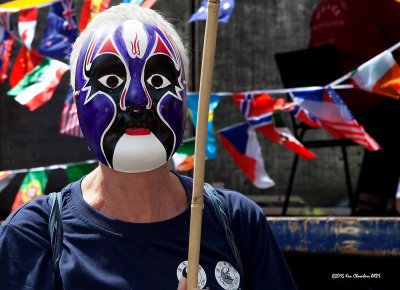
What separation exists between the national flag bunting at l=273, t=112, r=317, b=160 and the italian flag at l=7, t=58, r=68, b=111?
1294 mm

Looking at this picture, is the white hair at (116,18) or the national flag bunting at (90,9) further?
the national flag bunting at (90,9)

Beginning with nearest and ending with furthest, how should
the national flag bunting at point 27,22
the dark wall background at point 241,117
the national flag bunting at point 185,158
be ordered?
1. the national flag bunting at point 185,158
2. the national flag bunting at point 27,22
3. the dark wall background at point 241,117

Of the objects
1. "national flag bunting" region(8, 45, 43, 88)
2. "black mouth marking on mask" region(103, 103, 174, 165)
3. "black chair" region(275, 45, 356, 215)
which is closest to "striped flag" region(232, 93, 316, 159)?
"black chair" region(275, 45, 356, 215)

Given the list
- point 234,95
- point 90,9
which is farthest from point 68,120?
point 234,95

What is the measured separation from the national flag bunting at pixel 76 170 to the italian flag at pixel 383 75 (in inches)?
64.8

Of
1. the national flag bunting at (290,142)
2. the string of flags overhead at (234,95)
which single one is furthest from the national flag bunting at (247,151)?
the national flag bunting at (290,142)

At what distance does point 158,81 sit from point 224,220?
0.41 m

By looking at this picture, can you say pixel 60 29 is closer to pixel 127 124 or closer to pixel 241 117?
pixel 241 117

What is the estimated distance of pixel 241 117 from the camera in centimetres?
478

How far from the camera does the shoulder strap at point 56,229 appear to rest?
4.63ft

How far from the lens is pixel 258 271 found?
5.05 ft

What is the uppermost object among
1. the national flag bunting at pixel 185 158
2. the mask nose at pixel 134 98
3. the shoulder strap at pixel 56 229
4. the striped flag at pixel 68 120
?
the mask nose at pixel 134 98

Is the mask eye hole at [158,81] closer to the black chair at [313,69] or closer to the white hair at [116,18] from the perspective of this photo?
the white hair at [116,18]

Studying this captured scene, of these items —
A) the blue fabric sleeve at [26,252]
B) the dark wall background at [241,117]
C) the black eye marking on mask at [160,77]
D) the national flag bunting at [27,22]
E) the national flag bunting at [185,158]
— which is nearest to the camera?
the blue fabric sleeve at [26,252]
